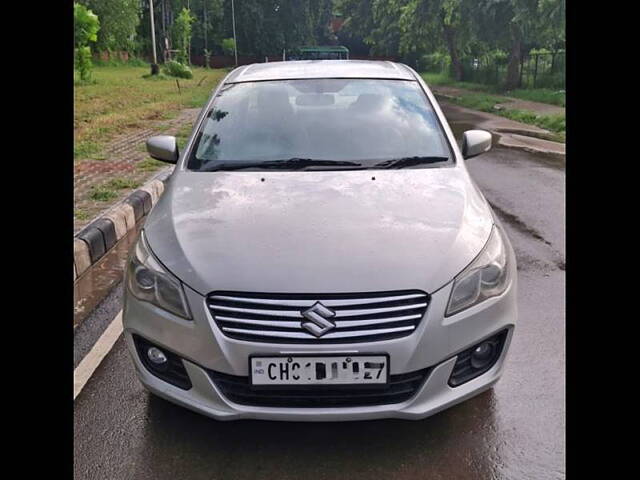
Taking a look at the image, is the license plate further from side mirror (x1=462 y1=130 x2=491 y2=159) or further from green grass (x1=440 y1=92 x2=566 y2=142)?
green grass (x1=440 y1=92 x2=566 y2=142)

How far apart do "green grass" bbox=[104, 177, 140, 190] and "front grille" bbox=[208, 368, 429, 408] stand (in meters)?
5.43

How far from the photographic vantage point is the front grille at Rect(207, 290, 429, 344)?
2.36 m

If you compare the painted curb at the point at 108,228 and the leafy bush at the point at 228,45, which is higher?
the leafy bush at the point at 228,45

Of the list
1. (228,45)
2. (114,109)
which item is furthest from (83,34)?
(228,45)

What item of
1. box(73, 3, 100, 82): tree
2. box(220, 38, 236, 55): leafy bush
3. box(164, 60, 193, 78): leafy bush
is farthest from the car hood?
box(220, 38, 236, 55): leafy bush

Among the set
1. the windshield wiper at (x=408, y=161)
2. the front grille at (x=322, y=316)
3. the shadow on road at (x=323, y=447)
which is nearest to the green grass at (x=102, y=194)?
the windshield wiper at (x=408, y=161)

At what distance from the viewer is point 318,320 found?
7.75ft

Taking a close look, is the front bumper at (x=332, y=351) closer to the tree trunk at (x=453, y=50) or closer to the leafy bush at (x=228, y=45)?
the tree trunk at (x=453, y=50)

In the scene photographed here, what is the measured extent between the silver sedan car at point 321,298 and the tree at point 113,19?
37.3 meters

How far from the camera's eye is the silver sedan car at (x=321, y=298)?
2.38 meters
